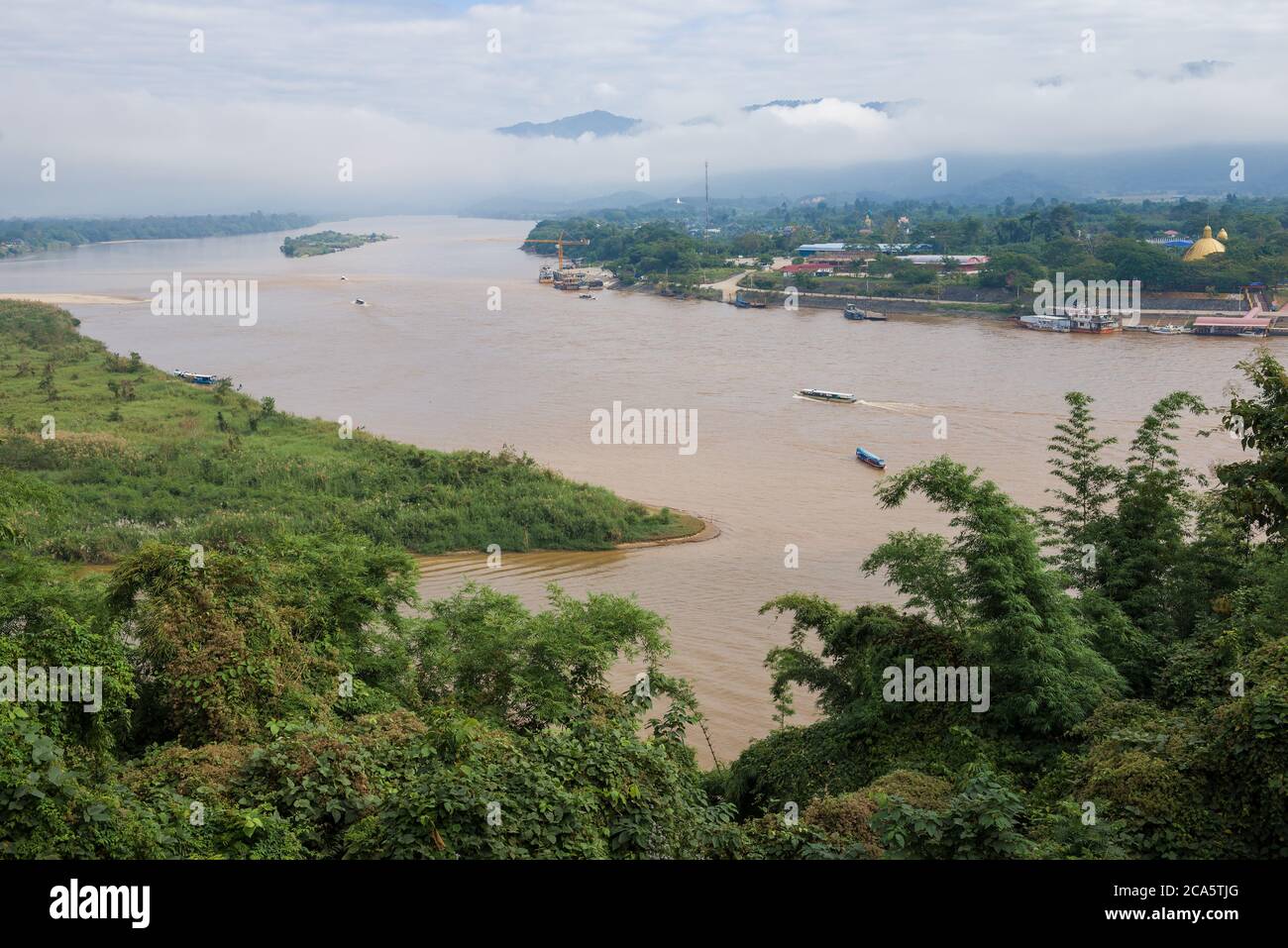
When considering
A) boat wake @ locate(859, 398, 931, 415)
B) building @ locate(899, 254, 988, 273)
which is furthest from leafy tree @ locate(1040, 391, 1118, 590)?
building @ locate(899, 254, 988, 273)

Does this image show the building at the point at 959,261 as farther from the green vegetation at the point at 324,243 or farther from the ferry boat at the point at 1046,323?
the green vegetation at the point at 324,243

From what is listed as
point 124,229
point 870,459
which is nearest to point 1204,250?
point 870,459

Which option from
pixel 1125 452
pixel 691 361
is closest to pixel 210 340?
pixel 691 361

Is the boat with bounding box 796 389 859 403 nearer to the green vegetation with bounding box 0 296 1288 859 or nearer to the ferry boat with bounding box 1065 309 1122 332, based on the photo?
the ferry boat with bounding box 1065 309 1122 332

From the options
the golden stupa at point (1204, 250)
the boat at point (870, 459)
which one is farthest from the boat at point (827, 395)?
the golden stupa at point (1204, 250)
